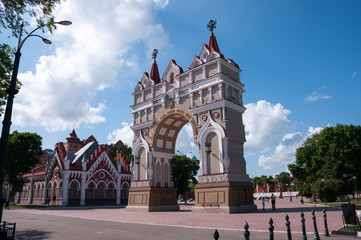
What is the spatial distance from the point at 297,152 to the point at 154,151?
128 feet

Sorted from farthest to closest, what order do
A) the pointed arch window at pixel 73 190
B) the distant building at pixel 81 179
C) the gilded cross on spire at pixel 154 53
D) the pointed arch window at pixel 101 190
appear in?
the pointed arch window at pixel 101 190 < the distant building at pixel 81 179 < the pointed arch window at pixel 73 190 < the gilded cross on spire at pixel 154 53

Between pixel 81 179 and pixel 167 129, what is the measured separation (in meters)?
22.9

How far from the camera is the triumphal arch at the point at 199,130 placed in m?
24.8

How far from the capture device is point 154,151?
32.2 meters

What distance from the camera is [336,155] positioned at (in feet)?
145

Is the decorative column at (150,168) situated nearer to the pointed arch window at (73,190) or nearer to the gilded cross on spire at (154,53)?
the gilded cross on spire at (154,53)

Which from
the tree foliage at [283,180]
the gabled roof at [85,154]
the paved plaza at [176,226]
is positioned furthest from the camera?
the tree foliage at [283,180]

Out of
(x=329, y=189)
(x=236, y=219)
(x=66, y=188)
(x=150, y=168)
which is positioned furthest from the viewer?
(x=66, y=188)

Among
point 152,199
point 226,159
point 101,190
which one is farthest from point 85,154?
point 226,159

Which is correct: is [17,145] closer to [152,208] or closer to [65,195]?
[65,195]

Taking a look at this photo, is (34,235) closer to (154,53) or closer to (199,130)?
(199,130)

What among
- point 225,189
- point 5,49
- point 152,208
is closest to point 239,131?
point 225,189

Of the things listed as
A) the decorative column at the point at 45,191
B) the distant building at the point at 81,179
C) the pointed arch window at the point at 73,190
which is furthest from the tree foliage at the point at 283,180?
the decorative column at the point at 45,191

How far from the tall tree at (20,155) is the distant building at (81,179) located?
257cm
